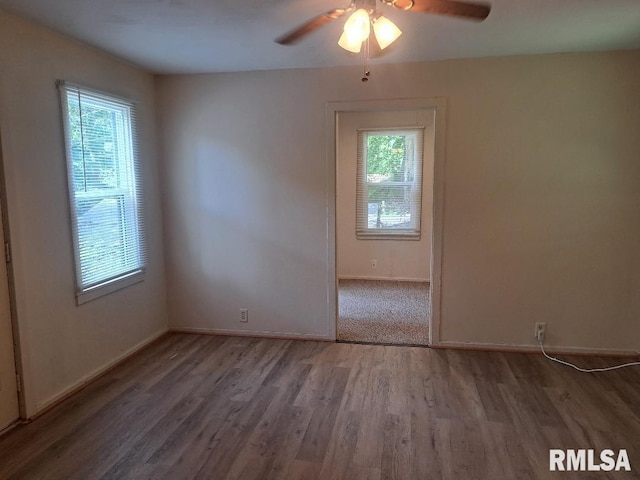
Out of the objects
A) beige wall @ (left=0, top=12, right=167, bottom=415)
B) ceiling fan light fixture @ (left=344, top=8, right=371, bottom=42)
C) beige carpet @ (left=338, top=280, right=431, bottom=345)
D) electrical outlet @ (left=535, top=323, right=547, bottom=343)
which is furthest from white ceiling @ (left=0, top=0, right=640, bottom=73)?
beige carpet @ (left=338, top=280, right=431, bottom=345)

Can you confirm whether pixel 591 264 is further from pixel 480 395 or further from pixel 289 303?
pixel 289 303

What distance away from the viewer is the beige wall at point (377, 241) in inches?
221

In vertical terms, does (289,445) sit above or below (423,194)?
below

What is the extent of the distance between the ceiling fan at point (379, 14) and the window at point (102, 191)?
187 centimetres

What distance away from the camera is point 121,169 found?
3354 millimetres

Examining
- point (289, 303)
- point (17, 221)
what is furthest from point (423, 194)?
point (17, 221)

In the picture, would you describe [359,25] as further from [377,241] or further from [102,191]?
[377,241]

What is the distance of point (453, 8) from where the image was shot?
1.76 m

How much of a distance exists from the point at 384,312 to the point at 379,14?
3.33 metres

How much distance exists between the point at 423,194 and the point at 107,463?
15.4ft

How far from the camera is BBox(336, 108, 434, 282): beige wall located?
562cm

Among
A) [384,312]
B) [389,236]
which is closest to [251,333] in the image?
[384,312]

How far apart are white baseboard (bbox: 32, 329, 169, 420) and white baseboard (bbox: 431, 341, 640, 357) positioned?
2558 millimetres

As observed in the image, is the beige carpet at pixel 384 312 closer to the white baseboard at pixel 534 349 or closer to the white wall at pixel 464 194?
the white baseboard at pixel 534 349
